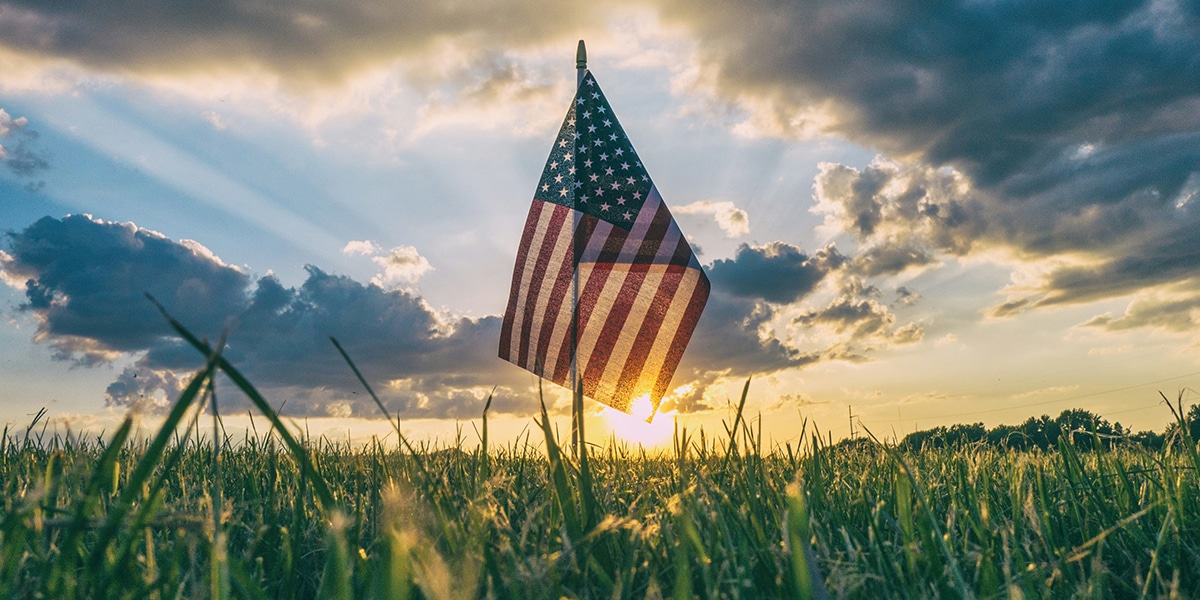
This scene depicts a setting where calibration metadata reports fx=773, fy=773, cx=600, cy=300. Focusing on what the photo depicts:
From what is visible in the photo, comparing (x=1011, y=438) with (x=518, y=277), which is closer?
(x=1011, y=438)

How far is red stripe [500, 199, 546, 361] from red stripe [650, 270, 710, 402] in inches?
74.0

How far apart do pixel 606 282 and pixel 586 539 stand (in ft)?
26.8

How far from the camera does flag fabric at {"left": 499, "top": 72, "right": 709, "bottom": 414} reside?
9.29 meters

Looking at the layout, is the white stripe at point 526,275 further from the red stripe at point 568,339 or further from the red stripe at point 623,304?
the red stripe at point 623,304

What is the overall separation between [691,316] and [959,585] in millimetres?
8107

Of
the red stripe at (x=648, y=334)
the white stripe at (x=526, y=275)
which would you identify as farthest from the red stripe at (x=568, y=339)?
the red stripe at (x=648, y=334)

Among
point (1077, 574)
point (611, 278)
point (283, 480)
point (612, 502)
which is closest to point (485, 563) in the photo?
point (612, 502)

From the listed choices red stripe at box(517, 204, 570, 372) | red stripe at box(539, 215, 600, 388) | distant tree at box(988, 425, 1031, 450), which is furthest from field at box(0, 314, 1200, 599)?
red stripe at box(517, 204, 570, 372)

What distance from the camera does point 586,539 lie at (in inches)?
52.2

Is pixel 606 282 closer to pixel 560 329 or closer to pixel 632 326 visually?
pixel 632 326

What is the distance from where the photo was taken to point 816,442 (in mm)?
2408

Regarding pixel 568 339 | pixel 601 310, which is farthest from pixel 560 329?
pixel 601 310

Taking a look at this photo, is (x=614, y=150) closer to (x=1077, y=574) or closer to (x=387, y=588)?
(x=1077, y=574)

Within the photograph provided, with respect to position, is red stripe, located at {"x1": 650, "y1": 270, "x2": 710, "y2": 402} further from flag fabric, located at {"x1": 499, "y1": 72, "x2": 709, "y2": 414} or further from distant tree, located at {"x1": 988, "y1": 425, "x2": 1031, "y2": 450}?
distant tree, located at {"x1": 988, "y1": 425, "x2": 1031, "y2": 450}
